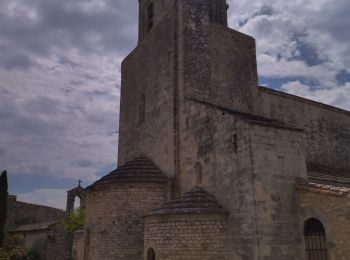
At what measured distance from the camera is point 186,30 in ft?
49.6

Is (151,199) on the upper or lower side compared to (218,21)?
lower

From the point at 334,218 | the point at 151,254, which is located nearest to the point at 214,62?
the point at 151,254

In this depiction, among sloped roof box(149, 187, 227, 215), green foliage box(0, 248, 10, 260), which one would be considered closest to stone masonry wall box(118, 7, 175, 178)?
sloped roof box(149, 187, 227, 215)

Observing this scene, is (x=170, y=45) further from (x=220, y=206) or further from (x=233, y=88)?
(x=220, y=206)

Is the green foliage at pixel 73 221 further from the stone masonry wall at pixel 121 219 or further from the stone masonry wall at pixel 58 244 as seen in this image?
the stone masonry wall at pixel 121 219

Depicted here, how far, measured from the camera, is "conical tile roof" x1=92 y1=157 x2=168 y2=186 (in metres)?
13.9

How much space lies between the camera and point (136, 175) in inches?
556

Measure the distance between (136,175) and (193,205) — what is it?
351cm

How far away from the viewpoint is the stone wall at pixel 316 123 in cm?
1717

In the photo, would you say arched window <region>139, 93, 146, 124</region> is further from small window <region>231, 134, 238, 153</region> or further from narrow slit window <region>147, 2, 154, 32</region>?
small window <region>231, 134, 238, 153</region>

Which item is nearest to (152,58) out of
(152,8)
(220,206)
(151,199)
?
(152,8)

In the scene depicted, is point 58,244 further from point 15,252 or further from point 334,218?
point 334,218

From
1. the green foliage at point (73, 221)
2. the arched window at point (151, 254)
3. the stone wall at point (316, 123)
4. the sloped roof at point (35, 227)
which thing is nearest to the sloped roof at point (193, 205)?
the arched window at point (151, 254)

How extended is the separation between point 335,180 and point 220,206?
16.0ft
